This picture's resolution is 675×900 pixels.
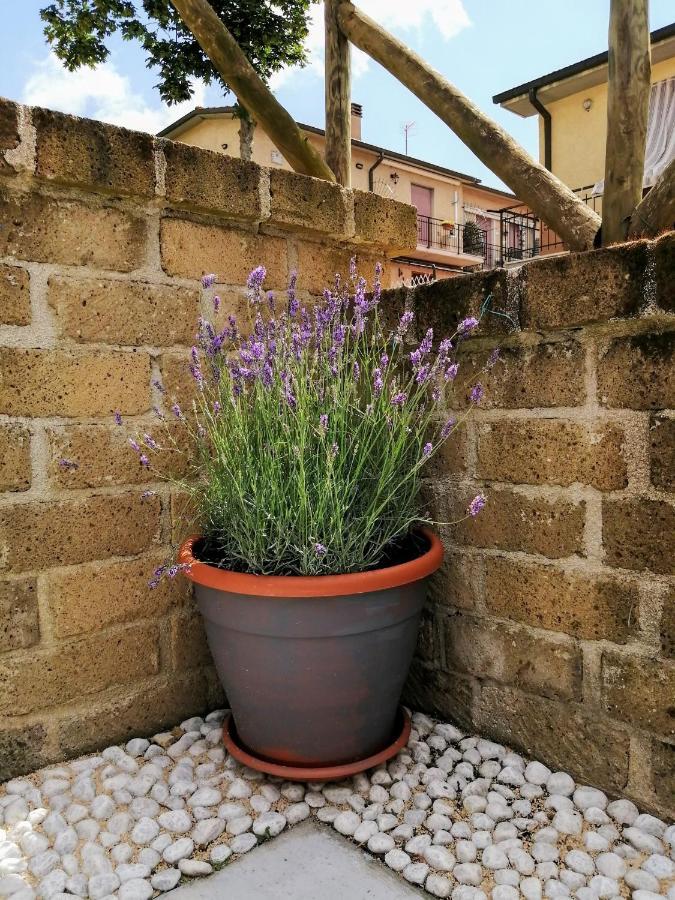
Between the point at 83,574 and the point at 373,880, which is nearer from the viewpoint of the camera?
the point at 373,880

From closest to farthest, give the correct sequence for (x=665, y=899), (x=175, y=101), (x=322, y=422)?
(x=665, y=899) < (x=322, y=422) < (x=175, y=101)

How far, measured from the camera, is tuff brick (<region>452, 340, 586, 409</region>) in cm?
170

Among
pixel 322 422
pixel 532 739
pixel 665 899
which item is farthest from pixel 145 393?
pixel 665 899

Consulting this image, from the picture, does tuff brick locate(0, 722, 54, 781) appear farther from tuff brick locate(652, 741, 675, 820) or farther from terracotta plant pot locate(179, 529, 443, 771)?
tuff brick locate(652, 741, 675, 820)

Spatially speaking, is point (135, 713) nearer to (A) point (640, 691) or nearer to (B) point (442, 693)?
(B) point (442, 693)

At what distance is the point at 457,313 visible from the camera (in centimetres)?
195

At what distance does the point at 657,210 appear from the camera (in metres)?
2.00

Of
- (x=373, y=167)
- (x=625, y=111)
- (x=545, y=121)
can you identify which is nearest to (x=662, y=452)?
(x=625, y=111)

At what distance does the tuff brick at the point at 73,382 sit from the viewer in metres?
1.74

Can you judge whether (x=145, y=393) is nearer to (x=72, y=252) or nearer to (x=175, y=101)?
(x=72, y=252)

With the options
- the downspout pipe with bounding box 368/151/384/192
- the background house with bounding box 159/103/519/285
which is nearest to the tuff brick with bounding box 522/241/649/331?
the background house with bounding box 159/103/519/285

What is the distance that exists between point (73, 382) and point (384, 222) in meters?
1.24

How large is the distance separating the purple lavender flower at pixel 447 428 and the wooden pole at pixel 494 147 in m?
0.88

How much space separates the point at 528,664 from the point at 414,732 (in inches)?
16.3
